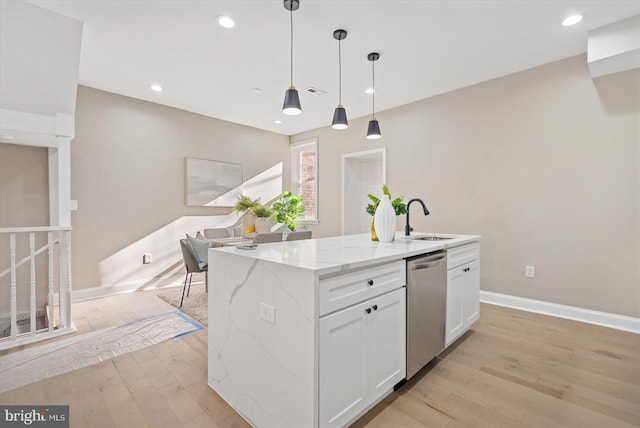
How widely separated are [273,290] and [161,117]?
162 inches

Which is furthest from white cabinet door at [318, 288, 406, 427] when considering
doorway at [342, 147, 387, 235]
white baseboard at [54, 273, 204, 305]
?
white baseboard at [54, 273, 204, 305]

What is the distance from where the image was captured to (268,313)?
1.47 m

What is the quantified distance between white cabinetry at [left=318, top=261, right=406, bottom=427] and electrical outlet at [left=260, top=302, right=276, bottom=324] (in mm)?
274

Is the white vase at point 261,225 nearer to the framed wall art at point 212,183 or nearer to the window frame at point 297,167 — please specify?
the framed wall art at point 212,183

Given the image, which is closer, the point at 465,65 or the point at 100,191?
the point at 465,65

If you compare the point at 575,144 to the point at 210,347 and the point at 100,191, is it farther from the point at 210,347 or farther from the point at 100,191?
the point at 100,191

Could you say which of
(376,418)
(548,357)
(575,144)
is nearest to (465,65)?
(575,144)

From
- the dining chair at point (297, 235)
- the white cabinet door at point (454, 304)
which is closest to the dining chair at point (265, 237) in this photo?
the dining chair at point (297, 235)

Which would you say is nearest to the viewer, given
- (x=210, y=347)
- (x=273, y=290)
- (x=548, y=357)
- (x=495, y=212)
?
(x=273, y=290)

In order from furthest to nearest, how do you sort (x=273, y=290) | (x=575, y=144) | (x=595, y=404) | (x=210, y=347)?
(x=575, y=144) → (x=210, y=347) → (x=595, y=404) → (x=273, y=290)

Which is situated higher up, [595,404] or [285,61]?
[285,61]

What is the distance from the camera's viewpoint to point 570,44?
288cm

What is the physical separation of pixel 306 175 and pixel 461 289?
4335 millimetres

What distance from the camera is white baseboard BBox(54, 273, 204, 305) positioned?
3.75 metres
